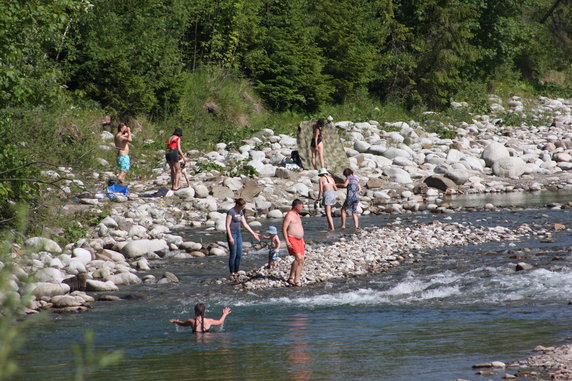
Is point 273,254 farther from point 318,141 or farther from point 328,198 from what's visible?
point 318,141

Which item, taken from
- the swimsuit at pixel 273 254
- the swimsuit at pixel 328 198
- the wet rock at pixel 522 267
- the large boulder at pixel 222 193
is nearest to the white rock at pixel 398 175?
the large boulder at pixel 222 193

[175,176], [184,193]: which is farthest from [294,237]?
[175,176]

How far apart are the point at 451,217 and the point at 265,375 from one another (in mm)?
14665

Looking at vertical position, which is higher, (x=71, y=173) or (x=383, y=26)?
(x=383, y=26)

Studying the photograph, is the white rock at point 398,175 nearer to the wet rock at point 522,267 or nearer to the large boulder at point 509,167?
the large boulder at point 509,167

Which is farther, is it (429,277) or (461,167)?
(461,167)

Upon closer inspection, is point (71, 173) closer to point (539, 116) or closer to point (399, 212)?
point (399, 212)

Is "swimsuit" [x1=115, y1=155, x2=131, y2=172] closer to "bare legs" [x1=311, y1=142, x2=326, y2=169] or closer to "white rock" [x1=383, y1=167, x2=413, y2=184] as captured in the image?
"bare legs" [x1=311, y1=142, x2=326, y2=169]

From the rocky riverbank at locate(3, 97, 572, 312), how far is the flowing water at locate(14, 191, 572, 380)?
0.91m

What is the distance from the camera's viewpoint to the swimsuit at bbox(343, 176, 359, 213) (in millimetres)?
21156

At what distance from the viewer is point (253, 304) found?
1364cm

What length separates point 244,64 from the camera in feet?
126

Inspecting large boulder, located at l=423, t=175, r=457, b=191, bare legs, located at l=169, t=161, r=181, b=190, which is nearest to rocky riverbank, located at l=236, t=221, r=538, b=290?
bare legs, located at l=169, t=161, r=181, b=190

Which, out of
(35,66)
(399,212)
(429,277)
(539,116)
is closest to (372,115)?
(539,116)
